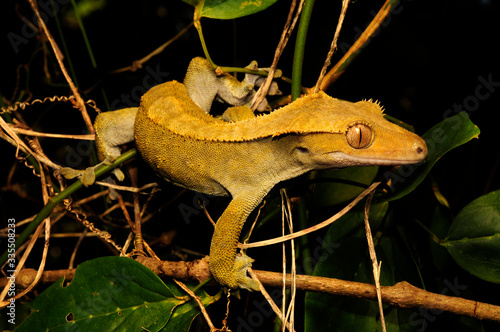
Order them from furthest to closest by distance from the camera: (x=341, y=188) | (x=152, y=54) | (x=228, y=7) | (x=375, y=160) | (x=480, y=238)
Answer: (x=152, y=54)
(x=341, y=188)
(x=228, y=7)
(x=480, y=238)
(x=375, y=160)

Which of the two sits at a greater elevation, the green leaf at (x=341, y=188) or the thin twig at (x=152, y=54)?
the thin twig at (x=152, y=54)

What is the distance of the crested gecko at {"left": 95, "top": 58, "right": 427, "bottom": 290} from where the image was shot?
240cm

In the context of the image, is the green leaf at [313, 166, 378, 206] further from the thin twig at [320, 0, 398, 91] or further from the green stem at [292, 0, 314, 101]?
the green stem at [292, 0, 314, 101]

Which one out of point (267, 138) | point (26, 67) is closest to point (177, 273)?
point (267, 138)

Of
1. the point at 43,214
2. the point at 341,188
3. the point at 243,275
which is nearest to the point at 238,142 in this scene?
the point at 243,275

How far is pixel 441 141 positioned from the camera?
7.75 feet

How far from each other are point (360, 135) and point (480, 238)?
110 cm

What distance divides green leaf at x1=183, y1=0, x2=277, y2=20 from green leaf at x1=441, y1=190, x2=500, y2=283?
198 centimetres

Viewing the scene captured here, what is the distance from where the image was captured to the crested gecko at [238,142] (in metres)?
2.40

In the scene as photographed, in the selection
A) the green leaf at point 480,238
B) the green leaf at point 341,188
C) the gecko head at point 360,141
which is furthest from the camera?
the green leaf at point 341,188

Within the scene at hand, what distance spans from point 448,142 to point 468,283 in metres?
1.62

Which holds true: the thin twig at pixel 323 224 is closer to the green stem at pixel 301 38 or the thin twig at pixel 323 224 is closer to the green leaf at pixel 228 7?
the green stem at pixel 301 38

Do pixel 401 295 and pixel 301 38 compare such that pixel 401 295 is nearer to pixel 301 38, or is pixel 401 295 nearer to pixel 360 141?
pixel 360 141

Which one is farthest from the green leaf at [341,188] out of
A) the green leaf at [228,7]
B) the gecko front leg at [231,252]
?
the green leaf at [228,7]
